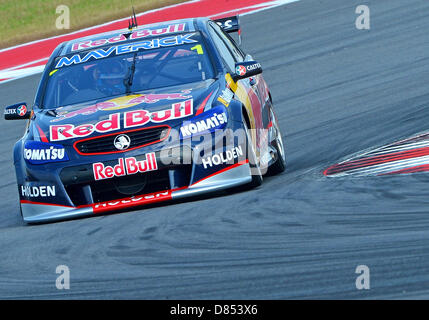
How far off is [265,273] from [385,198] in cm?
144

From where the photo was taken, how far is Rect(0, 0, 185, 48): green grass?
61.1 ft

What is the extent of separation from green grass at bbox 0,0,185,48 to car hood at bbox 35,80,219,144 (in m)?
11.1

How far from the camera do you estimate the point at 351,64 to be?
523 inches

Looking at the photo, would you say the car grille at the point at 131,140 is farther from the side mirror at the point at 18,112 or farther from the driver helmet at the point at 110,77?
the side mirror at the point at 18,112

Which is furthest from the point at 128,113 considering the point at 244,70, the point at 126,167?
the point at 244,70

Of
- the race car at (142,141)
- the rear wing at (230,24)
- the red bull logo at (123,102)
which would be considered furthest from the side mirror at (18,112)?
the rear wing at (230,24)

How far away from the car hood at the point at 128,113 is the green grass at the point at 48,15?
11.1m

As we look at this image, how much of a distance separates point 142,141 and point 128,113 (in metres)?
0.31

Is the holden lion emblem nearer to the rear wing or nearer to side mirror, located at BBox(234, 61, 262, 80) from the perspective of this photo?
side mirror, located at BBox(234, 61, 262, 80)

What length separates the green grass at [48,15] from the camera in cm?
1861

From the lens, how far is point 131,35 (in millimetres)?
8484

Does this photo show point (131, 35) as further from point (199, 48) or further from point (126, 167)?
point (126, 167)

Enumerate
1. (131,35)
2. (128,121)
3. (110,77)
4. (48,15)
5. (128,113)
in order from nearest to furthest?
(128,121)
(128,113)
(110,77)
(131,35)
(48,15)

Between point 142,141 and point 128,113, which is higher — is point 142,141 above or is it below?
below
